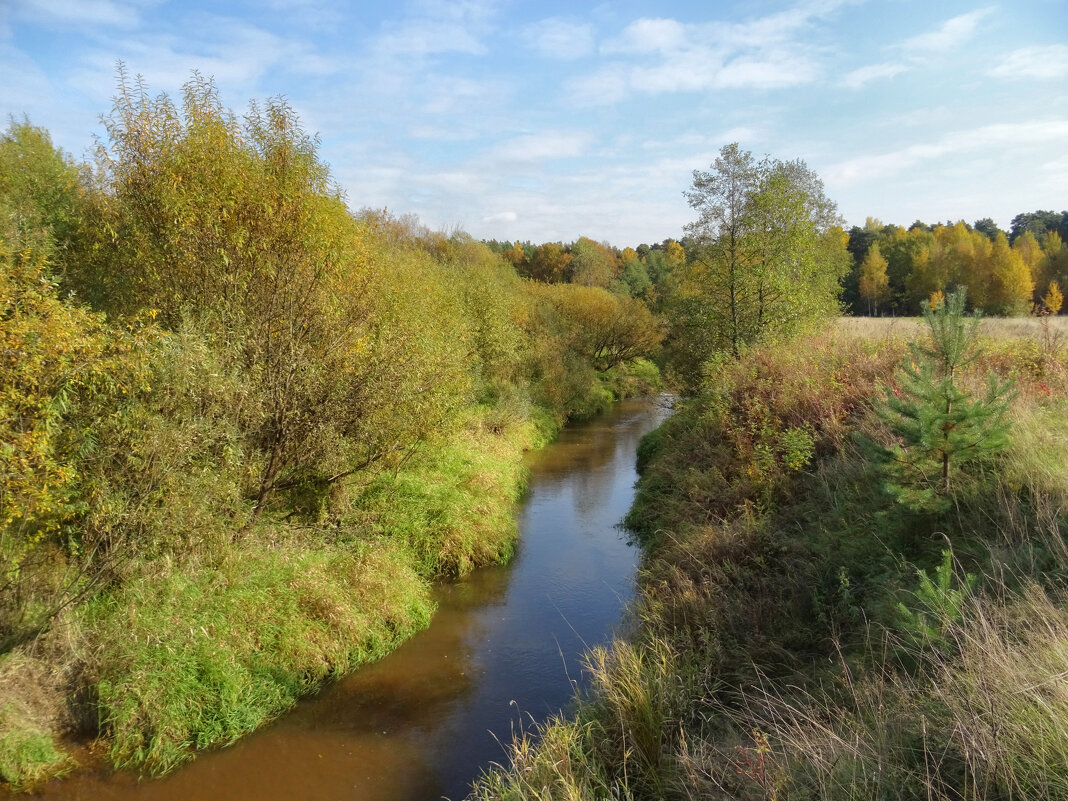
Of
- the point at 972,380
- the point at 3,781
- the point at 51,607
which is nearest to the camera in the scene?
the point at 3,781

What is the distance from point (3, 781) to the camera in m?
7.45

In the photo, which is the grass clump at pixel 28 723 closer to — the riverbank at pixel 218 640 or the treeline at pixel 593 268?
the riverbank at pixel 218 640

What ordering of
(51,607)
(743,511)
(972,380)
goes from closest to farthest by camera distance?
(51,607)
(972,380)
(743,511)

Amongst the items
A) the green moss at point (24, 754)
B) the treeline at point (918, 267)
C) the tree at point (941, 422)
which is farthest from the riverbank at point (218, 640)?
the treeline at point (918, 267)

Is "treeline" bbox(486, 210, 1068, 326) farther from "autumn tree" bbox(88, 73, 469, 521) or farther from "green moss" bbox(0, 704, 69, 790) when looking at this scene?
"green moss" bbox(0, 704, 69, 790)

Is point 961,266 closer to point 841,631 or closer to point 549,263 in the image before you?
point 549,263

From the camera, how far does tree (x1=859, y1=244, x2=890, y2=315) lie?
55250 millimetres

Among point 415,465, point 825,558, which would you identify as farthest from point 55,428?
point 825,558

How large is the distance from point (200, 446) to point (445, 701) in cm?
547

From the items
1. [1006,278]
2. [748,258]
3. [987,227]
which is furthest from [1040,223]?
[748,258]

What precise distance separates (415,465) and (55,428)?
8.48m

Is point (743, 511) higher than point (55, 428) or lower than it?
lower

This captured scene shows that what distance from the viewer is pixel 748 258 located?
68.5ft

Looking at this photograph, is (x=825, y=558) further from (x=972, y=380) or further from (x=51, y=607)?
(x=51, y=607)
